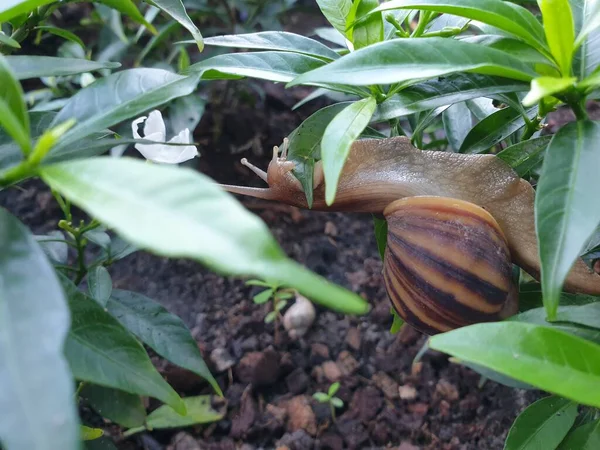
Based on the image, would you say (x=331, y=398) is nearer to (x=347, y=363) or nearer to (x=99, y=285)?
(x=347, y=363)

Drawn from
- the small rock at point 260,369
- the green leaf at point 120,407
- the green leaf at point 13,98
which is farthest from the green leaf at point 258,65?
the small rock at point 260,369

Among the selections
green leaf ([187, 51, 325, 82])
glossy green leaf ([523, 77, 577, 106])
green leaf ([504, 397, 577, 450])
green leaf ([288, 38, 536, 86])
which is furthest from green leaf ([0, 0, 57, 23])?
green leaf ([504, 397, 577, 450])

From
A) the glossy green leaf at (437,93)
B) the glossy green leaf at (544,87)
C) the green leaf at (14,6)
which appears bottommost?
the glossy green leaf at (437,93)

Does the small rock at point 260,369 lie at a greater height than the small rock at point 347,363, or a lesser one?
greater

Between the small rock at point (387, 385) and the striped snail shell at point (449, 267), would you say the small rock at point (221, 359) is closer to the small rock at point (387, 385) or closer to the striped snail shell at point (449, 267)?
the small rock at point (387, 385)

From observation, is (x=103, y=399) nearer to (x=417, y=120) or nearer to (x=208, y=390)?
(x=208, y=390)
